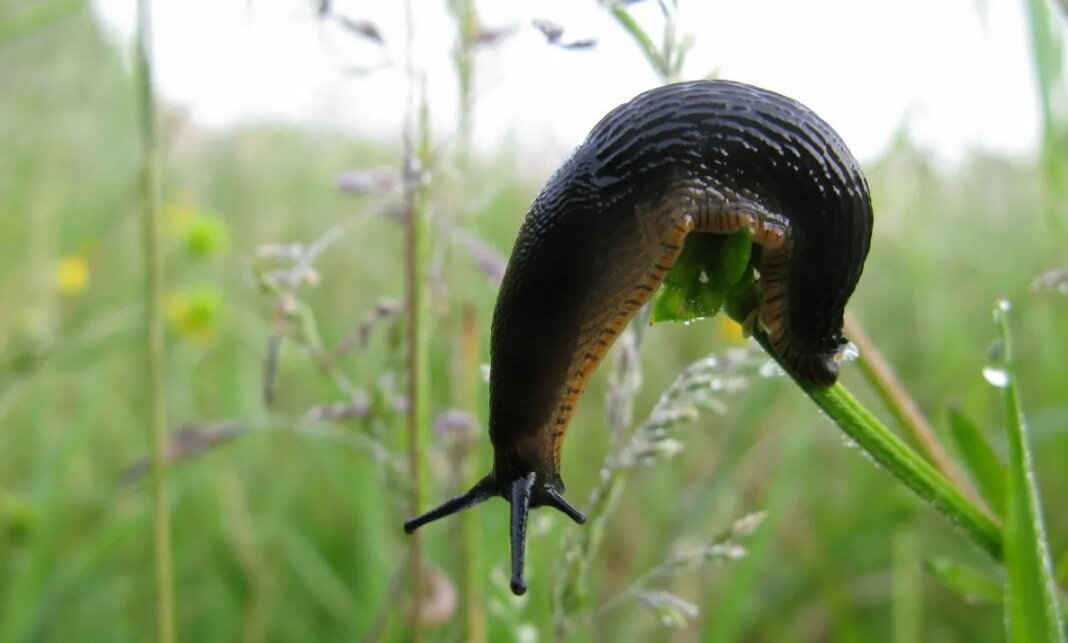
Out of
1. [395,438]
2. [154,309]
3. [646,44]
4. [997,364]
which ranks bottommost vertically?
[395,438]

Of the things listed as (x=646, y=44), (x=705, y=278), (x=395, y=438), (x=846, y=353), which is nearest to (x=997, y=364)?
(x=846, y=353)

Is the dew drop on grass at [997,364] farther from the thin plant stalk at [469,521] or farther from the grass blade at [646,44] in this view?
the thin plant stalk at [469,521]

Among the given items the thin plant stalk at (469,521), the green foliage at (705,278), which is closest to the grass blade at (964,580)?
the green foliage at (705,278)

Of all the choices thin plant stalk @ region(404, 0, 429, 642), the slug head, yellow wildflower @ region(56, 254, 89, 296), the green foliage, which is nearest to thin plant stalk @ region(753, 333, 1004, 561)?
the green foliage

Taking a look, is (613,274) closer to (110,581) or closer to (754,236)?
(754,236)

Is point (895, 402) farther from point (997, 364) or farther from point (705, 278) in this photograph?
point (705, 278)

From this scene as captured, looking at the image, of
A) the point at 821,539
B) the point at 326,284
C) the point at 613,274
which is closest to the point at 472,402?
the point at 613,274
